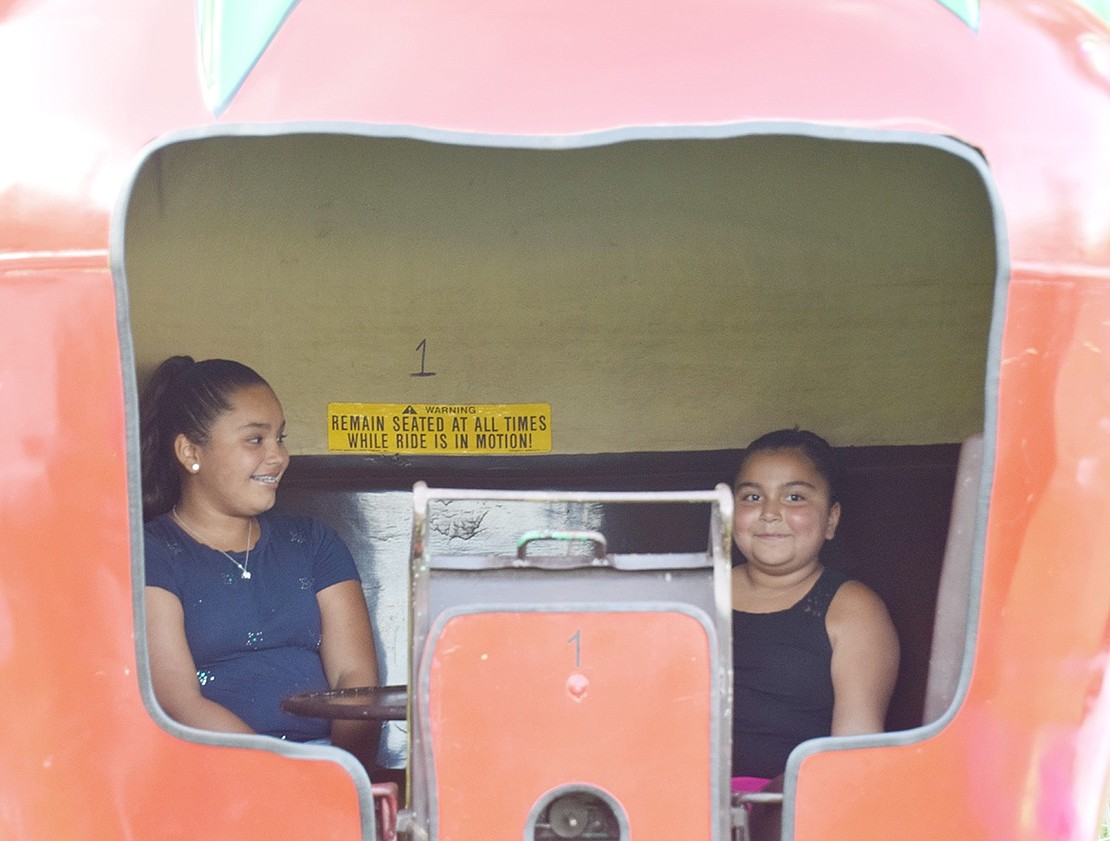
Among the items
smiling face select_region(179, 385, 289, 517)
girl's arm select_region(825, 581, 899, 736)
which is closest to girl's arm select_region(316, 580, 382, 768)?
smiling face select_region(179, 385, 289, 517)

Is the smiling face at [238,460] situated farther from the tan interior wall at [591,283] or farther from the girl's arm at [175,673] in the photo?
the tan interior wall at [591,283]

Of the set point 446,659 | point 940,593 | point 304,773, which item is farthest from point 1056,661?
point 304,773

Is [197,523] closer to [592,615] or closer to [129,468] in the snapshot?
[129,468]

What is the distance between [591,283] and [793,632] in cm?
136

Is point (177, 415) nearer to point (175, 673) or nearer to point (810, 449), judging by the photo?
point (175, 673)

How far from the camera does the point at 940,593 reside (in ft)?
9.32

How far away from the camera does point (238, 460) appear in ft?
10.8

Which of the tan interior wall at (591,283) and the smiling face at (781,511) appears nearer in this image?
the smiling face at (781,511)

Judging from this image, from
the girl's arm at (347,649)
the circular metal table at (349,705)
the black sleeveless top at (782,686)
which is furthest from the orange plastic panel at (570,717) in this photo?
the girl's arm at (347,649)

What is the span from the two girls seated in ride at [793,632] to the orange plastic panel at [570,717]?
68 centimetres

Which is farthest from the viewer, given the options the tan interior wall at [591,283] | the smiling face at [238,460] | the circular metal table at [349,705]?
the tan interior wall at [591,283]

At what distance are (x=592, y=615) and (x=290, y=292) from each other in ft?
6.92

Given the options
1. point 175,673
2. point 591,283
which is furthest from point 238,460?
point 591,283

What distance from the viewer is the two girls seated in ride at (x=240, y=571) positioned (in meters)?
3.21
